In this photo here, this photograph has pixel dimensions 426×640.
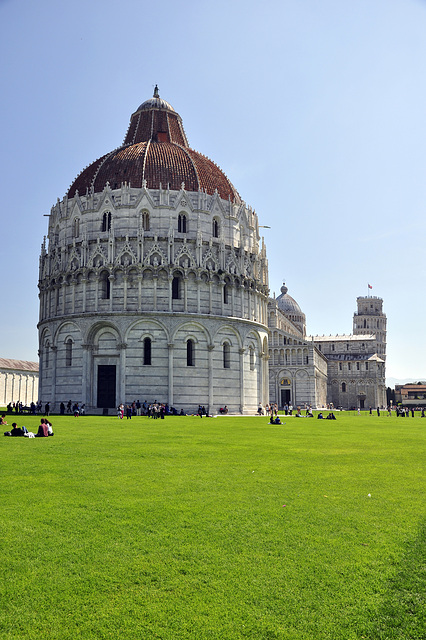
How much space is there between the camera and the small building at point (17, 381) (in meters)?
91.0

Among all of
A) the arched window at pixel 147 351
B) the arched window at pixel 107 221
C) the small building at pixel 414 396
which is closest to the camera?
the arched window at pixel 147 351

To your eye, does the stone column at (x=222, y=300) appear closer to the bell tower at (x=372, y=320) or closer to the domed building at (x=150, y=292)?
the domed building at (x=150, y=292)

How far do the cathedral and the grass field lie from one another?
36814 mm

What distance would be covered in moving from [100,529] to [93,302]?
44.7 m

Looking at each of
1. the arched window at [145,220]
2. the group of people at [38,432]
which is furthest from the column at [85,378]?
the group of people at [38,432]

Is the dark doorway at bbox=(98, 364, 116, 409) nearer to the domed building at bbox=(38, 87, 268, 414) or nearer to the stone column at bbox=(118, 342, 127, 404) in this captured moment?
the domed building at bbox=(38, 87, 268, 414)

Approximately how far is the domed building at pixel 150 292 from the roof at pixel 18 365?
37414 millimetres

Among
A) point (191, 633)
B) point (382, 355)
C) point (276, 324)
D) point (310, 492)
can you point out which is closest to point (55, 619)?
point (191, 633)

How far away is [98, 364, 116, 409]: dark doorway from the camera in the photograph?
2041 inches

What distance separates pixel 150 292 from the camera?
51.6 metres

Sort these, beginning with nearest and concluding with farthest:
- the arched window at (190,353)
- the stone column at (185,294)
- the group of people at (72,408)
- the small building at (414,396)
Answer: the group of people at (72,408) < the stone column at (185,294) < the arched window at (190,353) < the small building at (414,396)

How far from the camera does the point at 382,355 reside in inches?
5960

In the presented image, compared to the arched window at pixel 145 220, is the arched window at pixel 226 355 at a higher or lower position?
lower

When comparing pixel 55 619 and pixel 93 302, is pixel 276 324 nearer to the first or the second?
pixel 93 302
